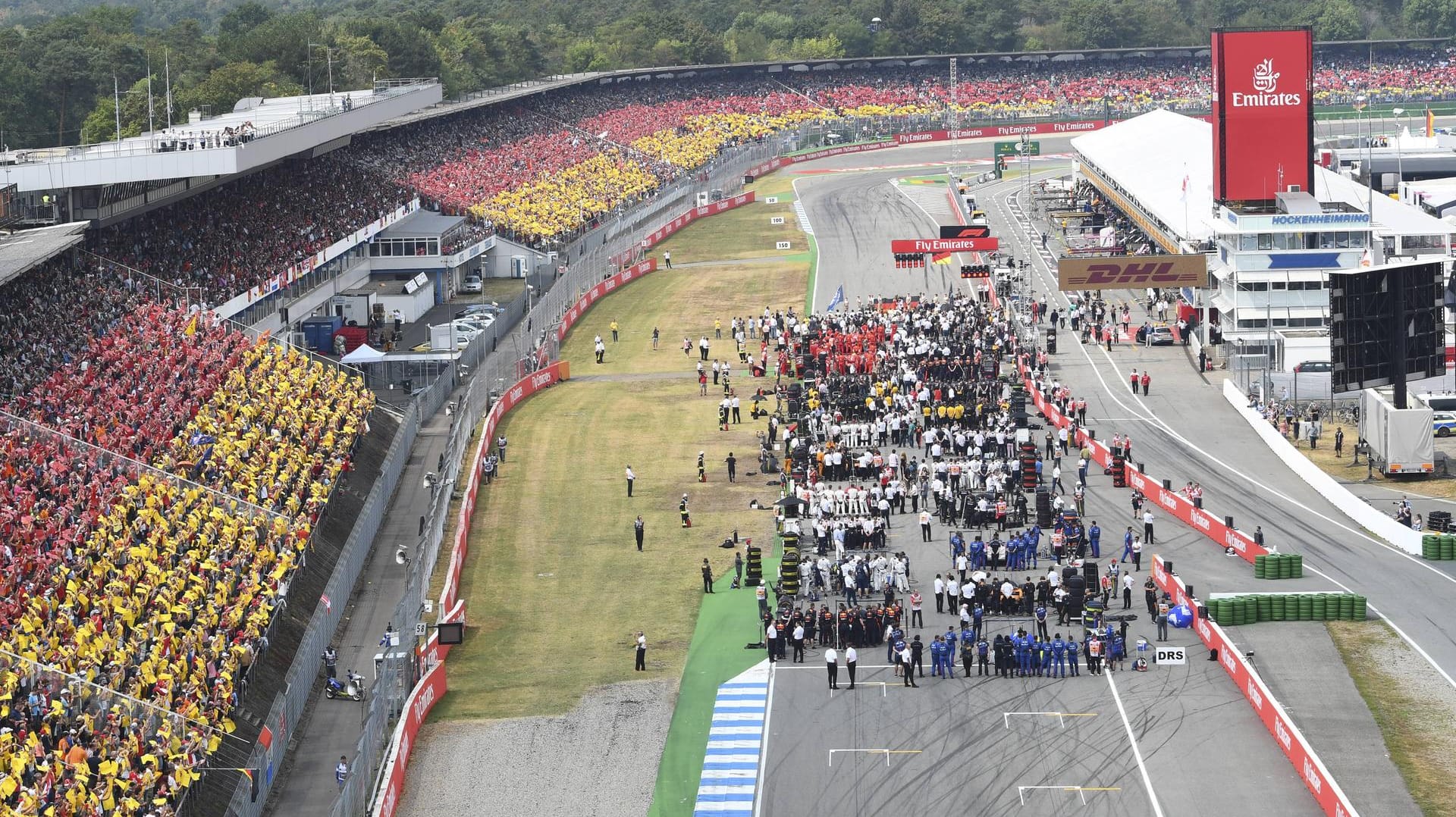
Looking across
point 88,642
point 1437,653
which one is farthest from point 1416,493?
point 88,642

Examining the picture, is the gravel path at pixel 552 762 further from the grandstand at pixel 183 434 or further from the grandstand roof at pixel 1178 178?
the grandstand roof at pixel 1178 178

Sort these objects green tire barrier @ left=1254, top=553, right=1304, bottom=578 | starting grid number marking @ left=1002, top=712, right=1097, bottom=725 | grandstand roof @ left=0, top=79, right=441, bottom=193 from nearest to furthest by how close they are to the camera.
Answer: starting grid number marking @ left=1002, top=712, right=1097, bottom=725, green tire barrier @ left=1254, top=553, right=1304, bottom=578, grandstand roof @ left=0, top=79, right=441, bottom=193

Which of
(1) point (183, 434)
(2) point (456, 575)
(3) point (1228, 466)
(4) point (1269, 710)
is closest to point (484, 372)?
(2) point (456, 575)

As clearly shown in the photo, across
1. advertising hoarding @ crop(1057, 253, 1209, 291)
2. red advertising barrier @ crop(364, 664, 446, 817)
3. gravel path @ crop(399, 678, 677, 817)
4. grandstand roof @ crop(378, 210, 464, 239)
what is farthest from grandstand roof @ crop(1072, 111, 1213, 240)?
red advertising barrier @ crop(364, 664, 446, 817)

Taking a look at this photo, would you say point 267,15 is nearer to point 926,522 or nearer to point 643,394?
point 643,394

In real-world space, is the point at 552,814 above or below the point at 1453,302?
below

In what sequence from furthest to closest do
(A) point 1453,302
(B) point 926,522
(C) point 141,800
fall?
1. (A) point 1453,302
2. (B) point 926,522
3. (C) point 141,800

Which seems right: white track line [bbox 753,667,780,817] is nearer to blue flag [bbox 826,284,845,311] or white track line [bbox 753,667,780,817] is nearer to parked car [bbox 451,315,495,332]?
parked car [bbox 451,315,495,332]
